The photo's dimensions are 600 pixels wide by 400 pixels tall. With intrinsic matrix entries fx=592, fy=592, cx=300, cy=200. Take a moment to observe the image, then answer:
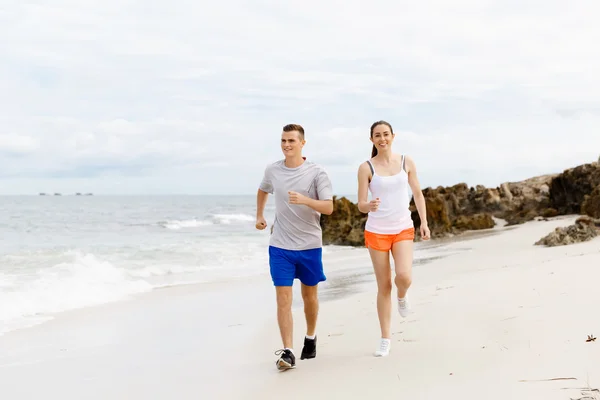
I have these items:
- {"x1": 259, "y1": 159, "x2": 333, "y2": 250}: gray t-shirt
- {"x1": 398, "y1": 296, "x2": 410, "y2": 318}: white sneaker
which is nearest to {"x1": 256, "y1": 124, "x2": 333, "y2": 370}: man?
{"x1": 259, "y1": 159, "x2": 333, "y2": 250}: gray t-shirt

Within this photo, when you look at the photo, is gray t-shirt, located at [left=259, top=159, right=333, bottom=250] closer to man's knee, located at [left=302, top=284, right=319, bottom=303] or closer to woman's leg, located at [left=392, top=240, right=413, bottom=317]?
man's knee, located at [left=302, top=284, right=319, bottom=303]

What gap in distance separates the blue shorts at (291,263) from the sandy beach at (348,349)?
78cm

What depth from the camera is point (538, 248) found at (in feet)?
42.7

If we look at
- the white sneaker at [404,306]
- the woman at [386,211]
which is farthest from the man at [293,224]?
the white sneaker at [404,306]

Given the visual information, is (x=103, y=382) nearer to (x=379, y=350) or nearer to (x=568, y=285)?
(x=379, y=350)

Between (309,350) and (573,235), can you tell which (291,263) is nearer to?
(309,350)

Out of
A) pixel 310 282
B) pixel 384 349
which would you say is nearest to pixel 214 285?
pixel 310 282

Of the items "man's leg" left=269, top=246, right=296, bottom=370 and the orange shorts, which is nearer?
the orange shorts

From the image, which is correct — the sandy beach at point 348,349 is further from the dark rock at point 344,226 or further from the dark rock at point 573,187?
the dark rock at point 573,187

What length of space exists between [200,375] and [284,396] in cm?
113

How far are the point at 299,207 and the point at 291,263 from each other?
522mm

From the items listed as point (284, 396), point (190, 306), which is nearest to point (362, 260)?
point (190, 306)

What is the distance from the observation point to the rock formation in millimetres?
23812

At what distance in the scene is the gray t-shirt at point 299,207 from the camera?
5328 mm
